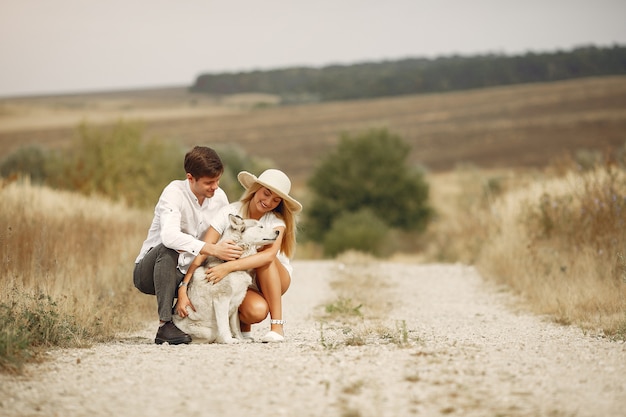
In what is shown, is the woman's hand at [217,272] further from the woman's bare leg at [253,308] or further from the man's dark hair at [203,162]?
the man's dark hair at [203,162]

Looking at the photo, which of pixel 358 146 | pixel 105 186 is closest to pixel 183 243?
pixel 105 186

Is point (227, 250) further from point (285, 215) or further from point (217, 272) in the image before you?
point (285, 215)

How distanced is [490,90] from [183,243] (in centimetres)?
11220

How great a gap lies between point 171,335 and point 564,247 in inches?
347

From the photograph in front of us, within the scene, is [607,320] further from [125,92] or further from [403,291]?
[125,92]

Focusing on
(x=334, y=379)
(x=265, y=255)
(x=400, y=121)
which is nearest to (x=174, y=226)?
(x=265, y=255)

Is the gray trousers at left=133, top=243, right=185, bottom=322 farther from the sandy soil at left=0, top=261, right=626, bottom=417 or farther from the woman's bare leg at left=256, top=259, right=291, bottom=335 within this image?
the woman's bare leg at left=256, top=259, right=291, bottom=335

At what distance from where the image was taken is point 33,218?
43.5 ft

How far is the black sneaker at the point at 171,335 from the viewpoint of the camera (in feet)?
26.3

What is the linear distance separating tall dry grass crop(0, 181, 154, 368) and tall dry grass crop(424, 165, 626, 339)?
5.65m

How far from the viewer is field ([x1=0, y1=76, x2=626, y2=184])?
71.1 meters

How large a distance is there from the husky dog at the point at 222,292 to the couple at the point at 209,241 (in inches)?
3.3

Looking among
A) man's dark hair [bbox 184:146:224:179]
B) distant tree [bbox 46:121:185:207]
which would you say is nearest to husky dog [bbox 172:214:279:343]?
man's dark hair [bbox 184:146:224:179]

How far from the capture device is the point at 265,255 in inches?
314
